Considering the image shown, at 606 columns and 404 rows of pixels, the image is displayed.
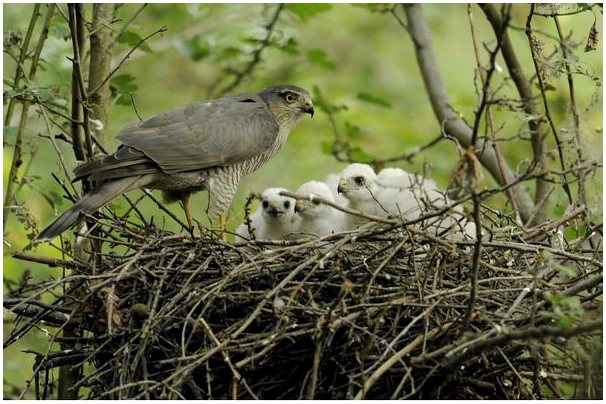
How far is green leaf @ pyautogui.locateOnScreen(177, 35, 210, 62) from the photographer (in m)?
8.94

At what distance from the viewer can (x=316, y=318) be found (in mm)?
4754

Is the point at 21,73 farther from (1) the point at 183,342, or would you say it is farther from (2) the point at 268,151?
(1) the point at 183,342

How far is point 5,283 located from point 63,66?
1529 mm

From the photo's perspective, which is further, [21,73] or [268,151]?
[268,151]

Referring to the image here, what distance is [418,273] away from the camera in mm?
4938

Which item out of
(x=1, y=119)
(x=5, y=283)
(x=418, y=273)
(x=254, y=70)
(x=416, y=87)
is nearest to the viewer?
(x=418, y=273)

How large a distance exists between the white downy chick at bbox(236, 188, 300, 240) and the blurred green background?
0.41 m

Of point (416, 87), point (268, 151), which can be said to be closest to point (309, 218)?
point (268, 151)

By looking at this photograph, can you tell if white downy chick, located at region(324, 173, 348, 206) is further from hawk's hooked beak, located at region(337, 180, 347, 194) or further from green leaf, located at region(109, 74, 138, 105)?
green leaf, located at region(109, 74, 138, 105)

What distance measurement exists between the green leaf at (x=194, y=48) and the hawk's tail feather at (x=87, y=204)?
10.5 feet

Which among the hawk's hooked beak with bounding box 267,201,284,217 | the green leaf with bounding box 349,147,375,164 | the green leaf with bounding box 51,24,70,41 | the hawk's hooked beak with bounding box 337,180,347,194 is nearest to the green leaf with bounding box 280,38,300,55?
the green leaf with bounding box 349,147,375,164

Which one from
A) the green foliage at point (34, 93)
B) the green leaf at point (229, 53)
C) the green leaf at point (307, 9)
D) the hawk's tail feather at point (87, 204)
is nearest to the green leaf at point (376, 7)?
the green leaf at point (307, 9)

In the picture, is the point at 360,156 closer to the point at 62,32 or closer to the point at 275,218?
the point at 275,218

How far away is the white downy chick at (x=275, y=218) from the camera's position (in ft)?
22.0
